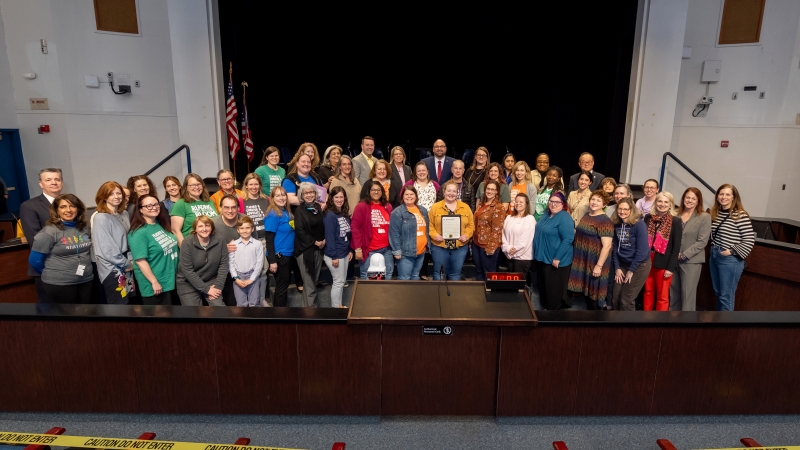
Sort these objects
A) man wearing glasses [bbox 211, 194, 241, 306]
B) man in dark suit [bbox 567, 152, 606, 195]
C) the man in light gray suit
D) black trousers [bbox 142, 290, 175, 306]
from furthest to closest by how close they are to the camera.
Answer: the man in light gray suit < man in dark suit [bbox 567, 152, 606, 195] < man wearing glasses [bbox 211, 194, 241, 306] < black trousers [bbox 142, 290, 175, 306]

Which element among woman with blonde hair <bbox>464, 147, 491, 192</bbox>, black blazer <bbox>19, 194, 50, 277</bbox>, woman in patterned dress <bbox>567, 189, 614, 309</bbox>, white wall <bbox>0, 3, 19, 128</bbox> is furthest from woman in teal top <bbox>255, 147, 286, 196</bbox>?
white wall <bbox>0, 3, 19, 128</bbox>

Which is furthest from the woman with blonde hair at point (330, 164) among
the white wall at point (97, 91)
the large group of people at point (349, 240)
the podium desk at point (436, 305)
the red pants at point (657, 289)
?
the red pants at point (657, 289)

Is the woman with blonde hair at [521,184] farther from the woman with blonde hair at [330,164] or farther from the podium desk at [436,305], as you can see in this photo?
the podium desk at [436,305]

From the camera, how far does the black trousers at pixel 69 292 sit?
12.7ft

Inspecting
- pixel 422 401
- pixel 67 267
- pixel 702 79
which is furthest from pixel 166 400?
pixel 702 79

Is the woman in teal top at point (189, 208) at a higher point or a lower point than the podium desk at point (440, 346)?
higher

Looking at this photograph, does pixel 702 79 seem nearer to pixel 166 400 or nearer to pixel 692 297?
pixel 692 297

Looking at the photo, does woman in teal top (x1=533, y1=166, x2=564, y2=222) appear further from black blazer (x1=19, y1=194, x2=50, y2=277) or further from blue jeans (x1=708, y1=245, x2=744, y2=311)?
black blazer (x1=19, y1=194, x2=50, y2=277)

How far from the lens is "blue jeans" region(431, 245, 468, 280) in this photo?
5.02 m

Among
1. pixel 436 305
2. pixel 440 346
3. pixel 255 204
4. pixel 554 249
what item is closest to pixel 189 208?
pixel 255 204

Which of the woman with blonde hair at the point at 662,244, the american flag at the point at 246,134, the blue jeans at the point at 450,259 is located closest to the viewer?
the woman with blonde hair at the point at 662,244

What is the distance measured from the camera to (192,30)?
27.5 feet

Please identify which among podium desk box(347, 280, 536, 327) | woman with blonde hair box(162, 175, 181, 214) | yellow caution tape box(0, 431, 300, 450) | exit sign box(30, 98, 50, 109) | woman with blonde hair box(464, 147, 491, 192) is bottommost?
yellow caution tape box(0, 431, 300, 450)

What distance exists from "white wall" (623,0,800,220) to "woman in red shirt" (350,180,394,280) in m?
6.23
